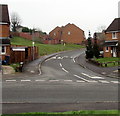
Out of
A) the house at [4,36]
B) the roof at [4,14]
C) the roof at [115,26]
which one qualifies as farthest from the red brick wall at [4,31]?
the roof at [115,26]

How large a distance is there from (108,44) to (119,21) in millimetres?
5079

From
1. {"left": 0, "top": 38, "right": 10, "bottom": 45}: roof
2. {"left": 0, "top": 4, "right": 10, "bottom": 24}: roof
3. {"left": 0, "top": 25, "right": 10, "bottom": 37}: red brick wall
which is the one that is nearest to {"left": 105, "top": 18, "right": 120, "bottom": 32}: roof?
{"left": 0, "top": 4, "right": 10, "bottom": 24}: roof

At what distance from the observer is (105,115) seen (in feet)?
29.7

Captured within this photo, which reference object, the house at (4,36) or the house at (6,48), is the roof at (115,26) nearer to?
the house at (6,48)

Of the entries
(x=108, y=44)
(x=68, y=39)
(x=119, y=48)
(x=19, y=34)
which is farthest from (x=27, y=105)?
(x=68, y=39)

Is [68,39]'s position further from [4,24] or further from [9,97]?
[9,97]

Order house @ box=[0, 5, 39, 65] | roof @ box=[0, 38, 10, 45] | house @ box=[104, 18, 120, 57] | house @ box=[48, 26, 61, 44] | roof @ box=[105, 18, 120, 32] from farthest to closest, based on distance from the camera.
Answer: house @ box=[48, 26, 61, 44]
roof @ box=[105, 18, 120, 32]
house @ box=[104, 18, 120, 57]
roof @ box=[0, 38, 10, 45]
house @ box=[0, 5, 39, 65]

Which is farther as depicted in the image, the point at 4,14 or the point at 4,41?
the point at 4,14

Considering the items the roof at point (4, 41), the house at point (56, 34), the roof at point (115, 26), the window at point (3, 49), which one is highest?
the house at point (56, 34)

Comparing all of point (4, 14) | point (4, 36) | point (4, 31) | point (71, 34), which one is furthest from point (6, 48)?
point (71, 34)

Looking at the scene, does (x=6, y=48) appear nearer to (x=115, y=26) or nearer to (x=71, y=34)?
(x=115, y=26)

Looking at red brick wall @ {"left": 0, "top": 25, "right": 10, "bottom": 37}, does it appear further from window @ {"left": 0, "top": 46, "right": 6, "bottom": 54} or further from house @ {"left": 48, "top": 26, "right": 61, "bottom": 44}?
house @ {"left": 48, "top": 26, "right": 61, "bottom": 44}

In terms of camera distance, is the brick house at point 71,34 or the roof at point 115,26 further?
the brick house at point 71,34

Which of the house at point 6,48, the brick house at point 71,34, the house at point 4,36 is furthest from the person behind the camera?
the brick house at point 71,34
